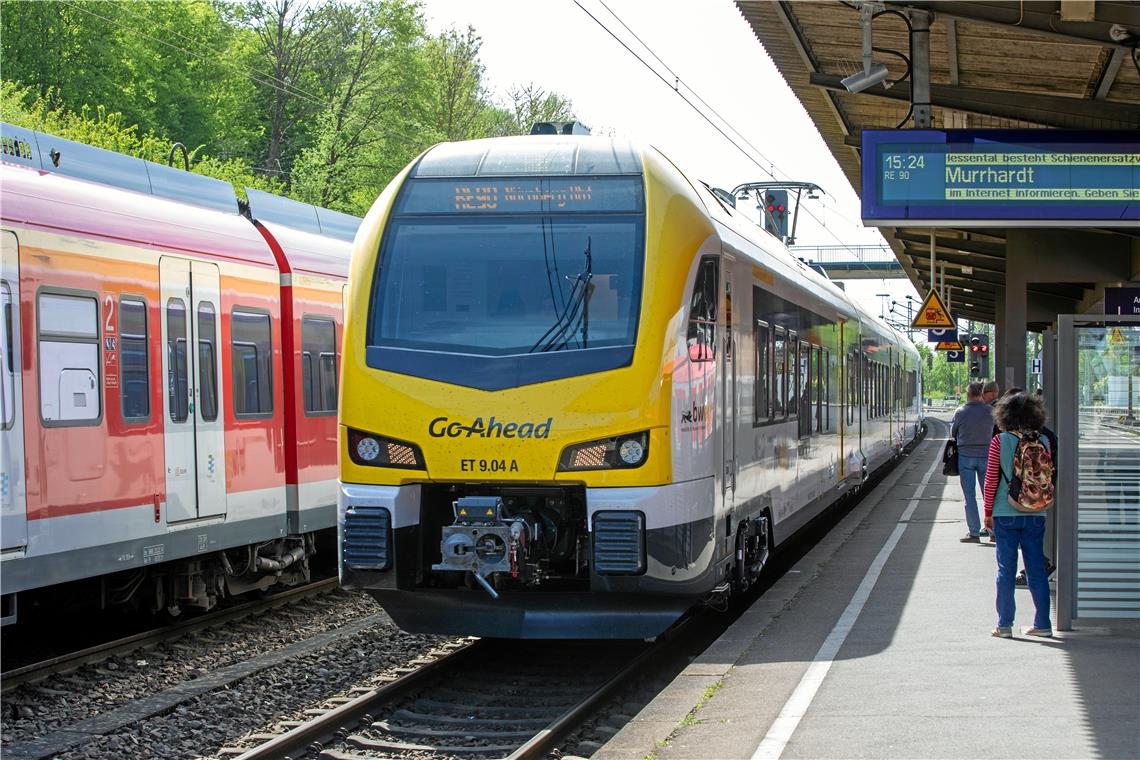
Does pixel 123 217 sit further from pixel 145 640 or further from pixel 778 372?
pixel 778 372

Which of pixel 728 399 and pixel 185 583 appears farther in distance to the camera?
pixel 185 583

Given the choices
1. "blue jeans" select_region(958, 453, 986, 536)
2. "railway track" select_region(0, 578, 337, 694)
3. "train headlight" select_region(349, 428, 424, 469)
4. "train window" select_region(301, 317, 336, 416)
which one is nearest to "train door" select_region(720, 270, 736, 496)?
"train headlight" select_region(349, 428, 424, 469)

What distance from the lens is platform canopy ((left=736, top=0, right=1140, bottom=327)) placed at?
34.2 feet

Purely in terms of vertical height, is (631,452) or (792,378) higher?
(792,378)

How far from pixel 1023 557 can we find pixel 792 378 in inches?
163

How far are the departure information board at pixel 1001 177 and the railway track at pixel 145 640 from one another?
19.7ft

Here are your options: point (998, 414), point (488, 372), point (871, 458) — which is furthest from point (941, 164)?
point (871, 458)

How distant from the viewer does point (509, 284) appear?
882 centimetres

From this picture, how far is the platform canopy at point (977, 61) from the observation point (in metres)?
10.4

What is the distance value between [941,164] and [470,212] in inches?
154

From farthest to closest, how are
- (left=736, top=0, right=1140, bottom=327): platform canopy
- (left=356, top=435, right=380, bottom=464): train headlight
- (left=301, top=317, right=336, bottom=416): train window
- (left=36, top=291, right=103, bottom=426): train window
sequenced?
1. (left=301, top=317, right=336, bottom=416): train window
2. (left=736, top=0, right=1140, bottom=327): platform canopy
3. (left=36, top=291, right=103, bottom=426): train window
4. (left=356, top=435, right=380, bottom=464): train headlight

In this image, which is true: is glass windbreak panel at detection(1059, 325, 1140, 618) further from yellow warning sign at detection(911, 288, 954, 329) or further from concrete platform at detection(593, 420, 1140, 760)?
yellow warning sign at detection(911, 288, 954, 329)

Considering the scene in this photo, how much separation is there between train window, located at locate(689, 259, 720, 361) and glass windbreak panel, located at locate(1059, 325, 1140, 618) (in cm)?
231

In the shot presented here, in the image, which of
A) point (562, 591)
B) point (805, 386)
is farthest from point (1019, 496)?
point (805, 386)
